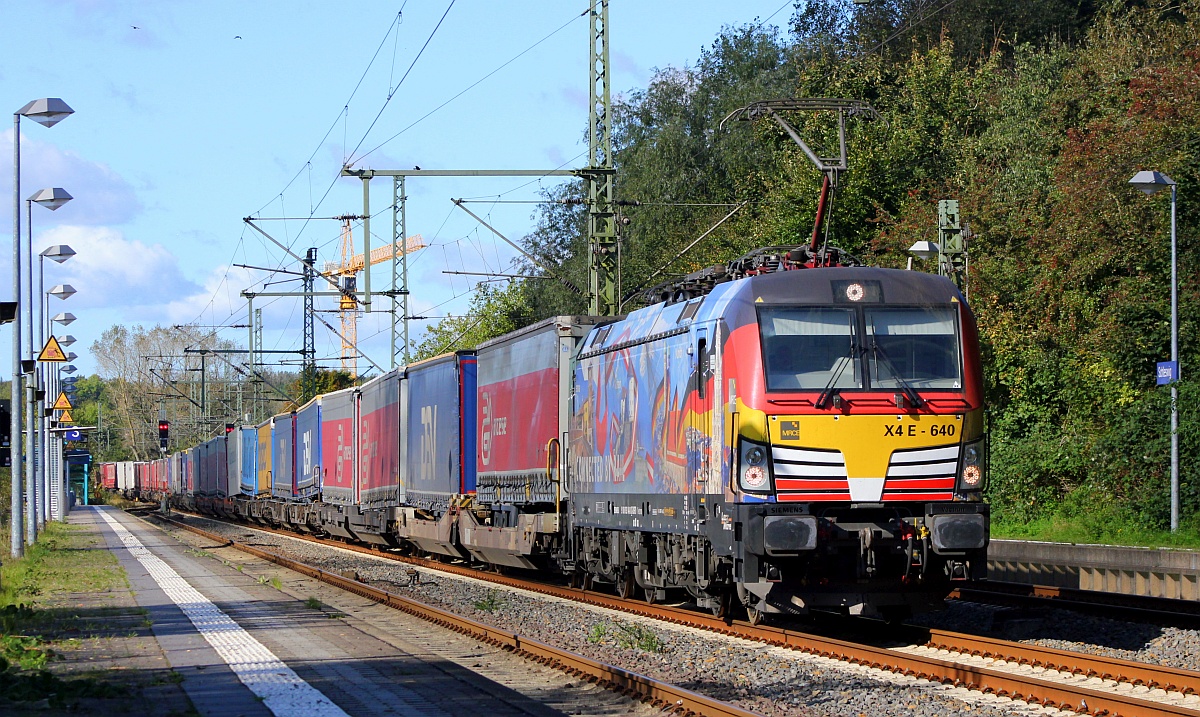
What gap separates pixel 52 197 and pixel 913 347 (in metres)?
20.9

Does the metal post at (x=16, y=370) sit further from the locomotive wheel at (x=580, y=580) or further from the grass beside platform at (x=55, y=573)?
the locomotive wheel at (x=580, y=580)

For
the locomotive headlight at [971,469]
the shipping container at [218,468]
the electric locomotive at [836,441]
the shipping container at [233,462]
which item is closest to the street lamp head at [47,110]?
the electric locomotive at [836,441]

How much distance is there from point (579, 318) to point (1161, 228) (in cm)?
1537

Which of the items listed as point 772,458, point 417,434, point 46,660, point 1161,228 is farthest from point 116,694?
point 1161,228

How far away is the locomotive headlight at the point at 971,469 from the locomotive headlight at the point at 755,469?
1.90 meters

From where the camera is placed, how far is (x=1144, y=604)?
15672 millimetres

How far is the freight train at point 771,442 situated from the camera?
12273 millimetres

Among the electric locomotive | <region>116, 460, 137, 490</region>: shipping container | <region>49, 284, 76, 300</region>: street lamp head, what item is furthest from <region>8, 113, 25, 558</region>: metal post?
<region>116, 460, 137, 490</region>: shipping container

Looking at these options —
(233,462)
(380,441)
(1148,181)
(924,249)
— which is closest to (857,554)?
(1148,181)

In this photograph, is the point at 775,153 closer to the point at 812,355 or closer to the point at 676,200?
the point at 676,200

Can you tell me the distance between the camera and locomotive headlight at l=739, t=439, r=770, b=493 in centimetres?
1223

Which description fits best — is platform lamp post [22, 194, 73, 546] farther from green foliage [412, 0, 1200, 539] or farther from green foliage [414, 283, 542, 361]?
green foliage [414, 283, 542, 361]

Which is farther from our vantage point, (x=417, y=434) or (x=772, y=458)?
(x=417, y=434)

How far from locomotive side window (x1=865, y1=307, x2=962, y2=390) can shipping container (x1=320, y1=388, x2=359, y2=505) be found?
21746 mm
